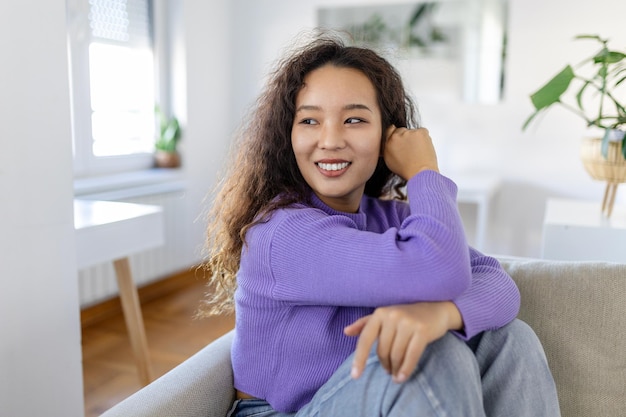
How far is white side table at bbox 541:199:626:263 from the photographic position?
1.58m

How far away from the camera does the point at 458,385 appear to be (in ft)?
2.57

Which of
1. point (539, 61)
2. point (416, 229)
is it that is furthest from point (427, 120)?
point (416, 229)

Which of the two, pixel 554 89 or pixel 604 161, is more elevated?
pixel 554 89

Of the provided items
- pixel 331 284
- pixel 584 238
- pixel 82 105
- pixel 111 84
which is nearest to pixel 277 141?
pixel 331 284

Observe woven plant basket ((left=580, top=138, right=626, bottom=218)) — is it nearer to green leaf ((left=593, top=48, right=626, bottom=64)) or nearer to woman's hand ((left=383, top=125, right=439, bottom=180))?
green leaf ((left=593, top=48, right=626, bottom=64))

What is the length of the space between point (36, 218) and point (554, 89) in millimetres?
1327

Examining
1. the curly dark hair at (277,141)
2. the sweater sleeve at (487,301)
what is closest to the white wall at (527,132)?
the curly dark hair at (277,141)

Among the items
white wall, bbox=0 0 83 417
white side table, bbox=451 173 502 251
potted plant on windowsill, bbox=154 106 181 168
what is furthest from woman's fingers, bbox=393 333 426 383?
potted plant on windowsill, bbox=154 106 181 168

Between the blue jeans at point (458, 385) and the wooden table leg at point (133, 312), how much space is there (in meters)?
1.04

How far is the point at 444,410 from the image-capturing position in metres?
0.77

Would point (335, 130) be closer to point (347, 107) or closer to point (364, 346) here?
point (347, 107)

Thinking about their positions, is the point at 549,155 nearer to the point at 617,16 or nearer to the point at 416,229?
the point at 617,16

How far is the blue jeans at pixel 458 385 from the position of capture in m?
0.77

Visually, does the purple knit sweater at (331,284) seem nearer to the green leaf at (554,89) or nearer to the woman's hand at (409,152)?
the woman's hand at (409,152)
